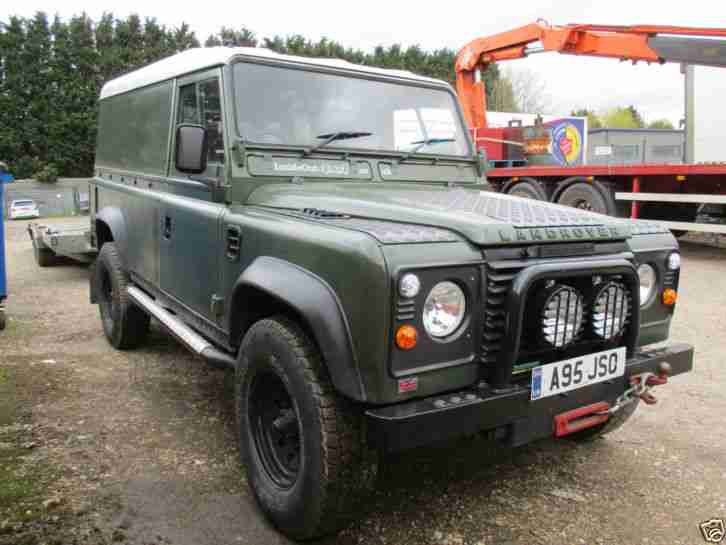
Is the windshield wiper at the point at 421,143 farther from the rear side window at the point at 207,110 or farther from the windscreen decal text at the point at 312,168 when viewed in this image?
the rear side window at the point at 207,110

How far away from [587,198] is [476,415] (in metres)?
9.41

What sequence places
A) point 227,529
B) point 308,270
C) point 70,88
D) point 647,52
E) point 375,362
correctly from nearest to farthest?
point 375,362 < point 308,270 < point 227,529 < point 647,52 < point 70,88

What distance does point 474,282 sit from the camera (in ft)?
7.25

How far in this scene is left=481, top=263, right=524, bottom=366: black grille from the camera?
2225 millimetres

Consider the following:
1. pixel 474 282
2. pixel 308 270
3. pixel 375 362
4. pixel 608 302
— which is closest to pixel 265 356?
pixel 308 270

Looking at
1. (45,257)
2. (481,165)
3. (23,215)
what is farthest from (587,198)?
(23,215)

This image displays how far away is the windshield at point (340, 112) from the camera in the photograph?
3232mm

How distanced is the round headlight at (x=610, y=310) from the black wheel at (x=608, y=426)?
82cm

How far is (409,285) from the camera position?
2055 mm

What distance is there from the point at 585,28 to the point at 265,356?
10.8 m

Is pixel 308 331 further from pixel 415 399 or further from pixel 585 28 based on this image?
pixel 585 28

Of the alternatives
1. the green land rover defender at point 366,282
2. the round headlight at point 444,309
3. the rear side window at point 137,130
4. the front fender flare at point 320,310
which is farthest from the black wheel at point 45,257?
the round headlight at point 444,309

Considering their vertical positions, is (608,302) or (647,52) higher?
(647,52)

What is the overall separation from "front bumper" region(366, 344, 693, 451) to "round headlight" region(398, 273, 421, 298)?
39 centimetres
